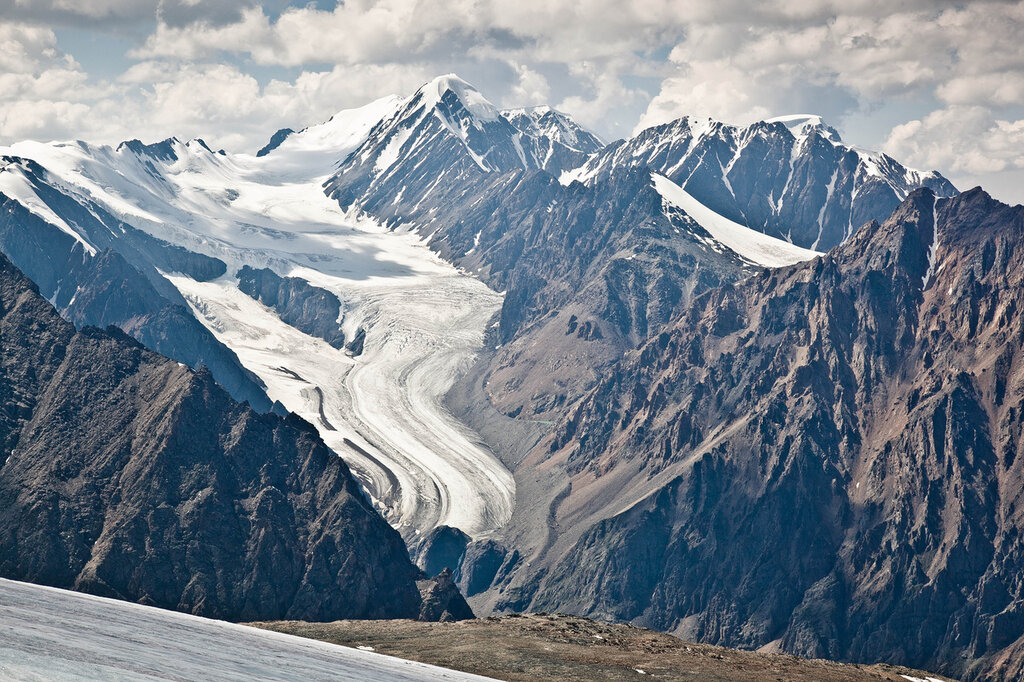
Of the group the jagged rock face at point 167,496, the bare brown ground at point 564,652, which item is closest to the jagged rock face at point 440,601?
the jagged rock face at point 167,496

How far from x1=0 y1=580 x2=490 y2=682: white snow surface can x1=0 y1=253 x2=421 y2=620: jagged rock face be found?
44739 mm

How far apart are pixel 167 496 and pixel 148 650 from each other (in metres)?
98.8

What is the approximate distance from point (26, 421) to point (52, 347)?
18.1 meters

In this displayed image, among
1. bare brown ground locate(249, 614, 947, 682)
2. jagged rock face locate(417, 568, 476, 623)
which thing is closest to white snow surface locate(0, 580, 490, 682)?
bare brown ground locate(249, 614, 947, 682)

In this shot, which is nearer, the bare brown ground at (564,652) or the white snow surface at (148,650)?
the white snow surface at (148,650)

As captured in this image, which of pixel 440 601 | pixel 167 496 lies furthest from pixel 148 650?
pixel 440 601

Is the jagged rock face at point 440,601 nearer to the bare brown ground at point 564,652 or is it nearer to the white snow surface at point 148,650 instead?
the bare brown ground at point 564,652

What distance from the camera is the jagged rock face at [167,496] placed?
16300cm

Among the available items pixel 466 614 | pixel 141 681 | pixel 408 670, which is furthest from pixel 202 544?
pixel 141 681

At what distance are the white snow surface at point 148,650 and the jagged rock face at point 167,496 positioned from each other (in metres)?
44.7

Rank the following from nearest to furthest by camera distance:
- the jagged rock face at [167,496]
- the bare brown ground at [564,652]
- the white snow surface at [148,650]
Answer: the white snow surface at [148,650]
the bare brown ground at [564,652]
the jagged rock face at [167,496]

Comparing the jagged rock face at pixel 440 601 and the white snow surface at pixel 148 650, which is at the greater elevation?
the jagged rock face at pixel 440 601

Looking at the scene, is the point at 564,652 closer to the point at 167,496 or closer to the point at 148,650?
the point at 148,650

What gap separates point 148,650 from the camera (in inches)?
3150
